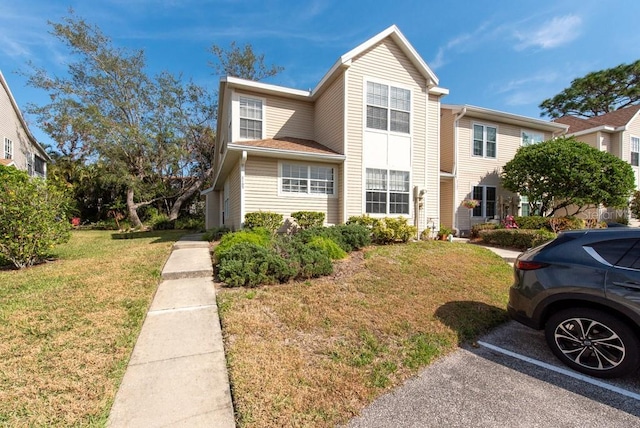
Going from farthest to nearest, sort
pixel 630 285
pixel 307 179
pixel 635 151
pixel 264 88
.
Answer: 1. pixel 635 151
2. pixel 264 88
3. pixel 307 179
4. pixel 630 285

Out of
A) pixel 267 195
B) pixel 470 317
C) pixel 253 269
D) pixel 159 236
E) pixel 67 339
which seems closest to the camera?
pixel 67 339

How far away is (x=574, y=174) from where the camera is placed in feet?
38.4

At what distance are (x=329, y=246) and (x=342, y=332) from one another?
12.5 ft

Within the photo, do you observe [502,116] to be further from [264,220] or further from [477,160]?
[264,220]

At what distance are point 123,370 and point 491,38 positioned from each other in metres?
14.4

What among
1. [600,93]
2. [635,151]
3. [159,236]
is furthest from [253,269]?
[600,93]

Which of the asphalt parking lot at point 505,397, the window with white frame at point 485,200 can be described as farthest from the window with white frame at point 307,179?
the window with white frame at point 485,200

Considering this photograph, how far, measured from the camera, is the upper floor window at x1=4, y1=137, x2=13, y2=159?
57.6 ft

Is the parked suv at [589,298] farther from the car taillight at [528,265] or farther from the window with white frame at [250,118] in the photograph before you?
the window with white frame at [250,118]

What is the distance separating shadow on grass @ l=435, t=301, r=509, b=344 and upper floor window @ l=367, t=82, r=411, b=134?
7.57 metres

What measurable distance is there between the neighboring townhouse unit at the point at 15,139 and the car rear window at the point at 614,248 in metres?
23.1

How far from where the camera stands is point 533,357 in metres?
3.28

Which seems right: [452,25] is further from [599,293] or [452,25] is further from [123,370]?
[123,370]

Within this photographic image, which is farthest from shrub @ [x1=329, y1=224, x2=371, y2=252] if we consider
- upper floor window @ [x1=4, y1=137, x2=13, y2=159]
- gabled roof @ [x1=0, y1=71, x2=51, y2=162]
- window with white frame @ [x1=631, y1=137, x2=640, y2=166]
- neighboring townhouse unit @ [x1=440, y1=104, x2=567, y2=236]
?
gabled roof @ [x1=0, y1=71, x2=51, y2=162]
